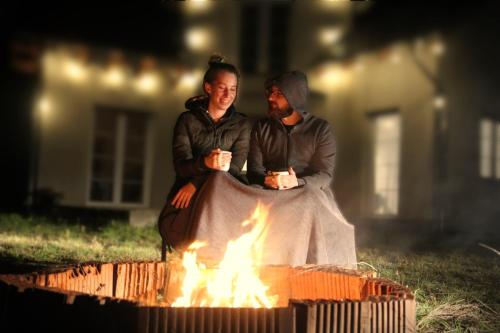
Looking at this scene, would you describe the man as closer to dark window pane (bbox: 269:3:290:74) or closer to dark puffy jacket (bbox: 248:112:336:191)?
dark puffy jacket (bbox: 248:112:336:191)

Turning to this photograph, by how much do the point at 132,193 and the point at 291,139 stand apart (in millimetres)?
9520

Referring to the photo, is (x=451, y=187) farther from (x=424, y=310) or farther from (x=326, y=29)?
(x=424, y=310)

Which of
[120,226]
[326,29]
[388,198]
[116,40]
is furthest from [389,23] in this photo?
[120,226]

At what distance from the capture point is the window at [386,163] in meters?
12.5

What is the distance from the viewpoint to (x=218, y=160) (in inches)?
142

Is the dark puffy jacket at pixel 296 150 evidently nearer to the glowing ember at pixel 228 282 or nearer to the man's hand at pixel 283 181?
the man's hand at pixel 283 181

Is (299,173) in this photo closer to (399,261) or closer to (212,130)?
(212,130)

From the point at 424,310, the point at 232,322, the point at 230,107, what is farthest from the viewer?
the point at 230,107

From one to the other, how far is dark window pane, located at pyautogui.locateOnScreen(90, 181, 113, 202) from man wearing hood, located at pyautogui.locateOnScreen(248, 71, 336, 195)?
9.06 m

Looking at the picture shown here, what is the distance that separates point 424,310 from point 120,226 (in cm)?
600

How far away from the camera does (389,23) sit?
487 inches

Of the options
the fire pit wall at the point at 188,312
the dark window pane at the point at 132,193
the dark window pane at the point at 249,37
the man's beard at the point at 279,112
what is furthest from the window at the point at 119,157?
the fire pit wall at the point at 188,312

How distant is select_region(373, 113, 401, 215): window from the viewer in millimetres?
12453

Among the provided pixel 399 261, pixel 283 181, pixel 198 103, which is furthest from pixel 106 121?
pixel 283 181
